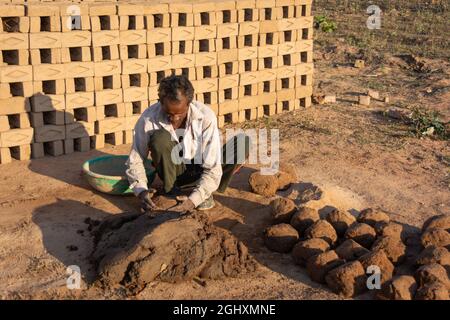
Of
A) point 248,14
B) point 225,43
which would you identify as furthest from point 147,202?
point 248,14

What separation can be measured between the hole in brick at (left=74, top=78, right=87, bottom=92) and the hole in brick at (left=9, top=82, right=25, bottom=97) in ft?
2.09

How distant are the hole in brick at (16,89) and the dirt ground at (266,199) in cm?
71

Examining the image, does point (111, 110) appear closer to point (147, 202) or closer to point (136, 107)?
point (136, 107)

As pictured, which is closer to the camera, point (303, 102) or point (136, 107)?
point (136, 107)

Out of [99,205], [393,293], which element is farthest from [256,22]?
[393,293]

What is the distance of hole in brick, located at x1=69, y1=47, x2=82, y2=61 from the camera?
22.4 feet

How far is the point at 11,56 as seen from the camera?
6535mm

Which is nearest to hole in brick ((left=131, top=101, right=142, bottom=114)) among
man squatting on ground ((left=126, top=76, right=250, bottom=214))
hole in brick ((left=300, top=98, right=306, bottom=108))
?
man squatting on ground ((left=126, top=76, right=250, bottom=214))

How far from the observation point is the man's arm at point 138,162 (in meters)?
5.34

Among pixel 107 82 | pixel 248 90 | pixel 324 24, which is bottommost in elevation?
pixel 248 90

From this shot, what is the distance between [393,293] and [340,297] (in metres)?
0.37

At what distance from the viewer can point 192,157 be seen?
5.63m

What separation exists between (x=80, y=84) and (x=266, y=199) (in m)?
2.41

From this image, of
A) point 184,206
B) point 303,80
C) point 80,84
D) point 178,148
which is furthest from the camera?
point 303,80
